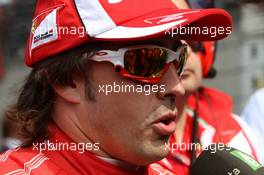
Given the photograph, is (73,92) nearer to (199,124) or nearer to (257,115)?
(199,124)

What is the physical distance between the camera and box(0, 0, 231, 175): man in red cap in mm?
1599

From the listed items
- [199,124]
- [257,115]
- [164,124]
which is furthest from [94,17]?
[257,115]

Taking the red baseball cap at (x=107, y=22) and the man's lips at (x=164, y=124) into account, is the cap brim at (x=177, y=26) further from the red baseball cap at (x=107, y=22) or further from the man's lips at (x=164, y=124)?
the man's lips at (x=164, y=124)

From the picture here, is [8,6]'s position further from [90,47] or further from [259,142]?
[90,47]

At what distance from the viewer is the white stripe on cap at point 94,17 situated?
1.58m

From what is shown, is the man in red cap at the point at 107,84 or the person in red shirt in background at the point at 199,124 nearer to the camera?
the man in red cap at the point at 107,84

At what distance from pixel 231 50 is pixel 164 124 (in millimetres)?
5096

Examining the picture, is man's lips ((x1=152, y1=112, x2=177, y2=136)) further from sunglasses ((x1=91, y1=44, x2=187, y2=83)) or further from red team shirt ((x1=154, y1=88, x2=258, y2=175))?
red team shirt ((x1=154, y1=88, x2=258, y2=175))

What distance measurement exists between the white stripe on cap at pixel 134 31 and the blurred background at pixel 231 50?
450 centimetres

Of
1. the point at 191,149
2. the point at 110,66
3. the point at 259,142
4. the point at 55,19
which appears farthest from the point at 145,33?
the point at 259,142

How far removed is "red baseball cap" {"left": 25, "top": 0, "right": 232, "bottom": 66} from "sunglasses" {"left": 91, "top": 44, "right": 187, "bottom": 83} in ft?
0.17

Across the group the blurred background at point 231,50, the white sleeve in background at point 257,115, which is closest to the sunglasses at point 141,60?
the white sleeve in background at point 257,115

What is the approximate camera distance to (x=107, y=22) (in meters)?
1.59

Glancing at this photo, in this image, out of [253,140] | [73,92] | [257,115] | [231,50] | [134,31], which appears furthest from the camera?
[231,50]
